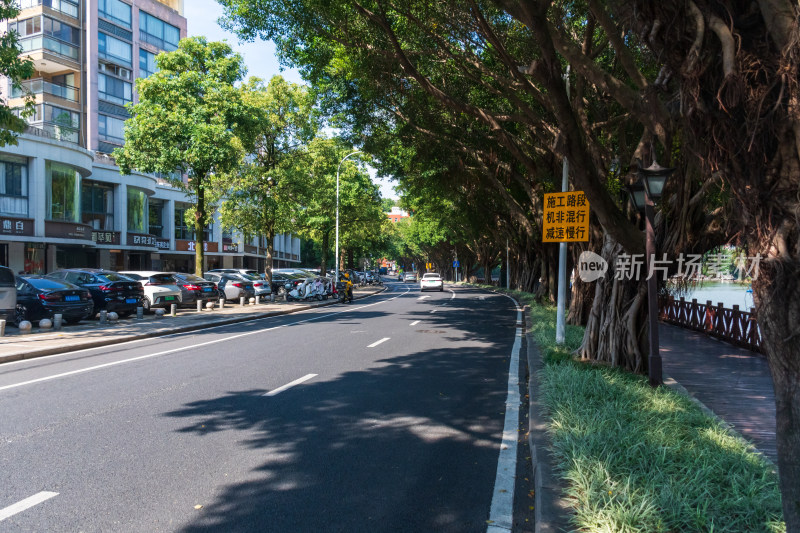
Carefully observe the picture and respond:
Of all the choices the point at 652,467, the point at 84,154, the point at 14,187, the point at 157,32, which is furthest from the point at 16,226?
the point at 652,467

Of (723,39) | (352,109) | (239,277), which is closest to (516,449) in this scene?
(723,39)

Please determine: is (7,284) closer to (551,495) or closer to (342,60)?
(342,60)

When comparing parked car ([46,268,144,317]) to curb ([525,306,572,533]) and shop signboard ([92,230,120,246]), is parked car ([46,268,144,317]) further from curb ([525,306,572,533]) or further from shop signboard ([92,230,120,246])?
shop signboard ([92,230,120,246])

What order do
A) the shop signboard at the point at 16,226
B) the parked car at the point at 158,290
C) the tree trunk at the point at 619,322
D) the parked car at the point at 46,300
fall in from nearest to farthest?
1. the tree trunk at the point at 619,322
2. the parked car at the point at 46,300
3. the parked car at the point at 158,290
4. the shop signboard at the point at 16,226

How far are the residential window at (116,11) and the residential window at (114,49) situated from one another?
140cm

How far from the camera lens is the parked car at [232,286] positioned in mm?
26625

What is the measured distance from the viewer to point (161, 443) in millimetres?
5242

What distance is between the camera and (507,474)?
4711 millimetres

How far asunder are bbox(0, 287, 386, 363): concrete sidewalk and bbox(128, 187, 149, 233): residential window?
74.3ft

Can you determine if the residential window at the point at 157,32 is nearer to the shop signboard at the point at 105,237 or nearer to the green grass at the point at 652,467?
the shop signboard at the point at 105,237

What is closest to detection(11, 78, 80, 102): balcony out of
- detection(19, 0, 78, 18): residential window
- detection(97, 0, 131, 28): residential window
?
detection(19, 0, 78, 18): residential window

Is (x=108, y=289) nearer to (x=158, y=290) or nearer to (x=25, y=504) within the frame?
(x=158, y=290)

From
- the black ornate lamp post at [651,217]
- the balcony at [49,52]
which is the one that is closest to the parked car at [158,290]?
the black ornate lamp post at [651,217]

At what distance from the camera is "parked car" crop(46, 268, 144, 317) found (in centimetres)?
1750
